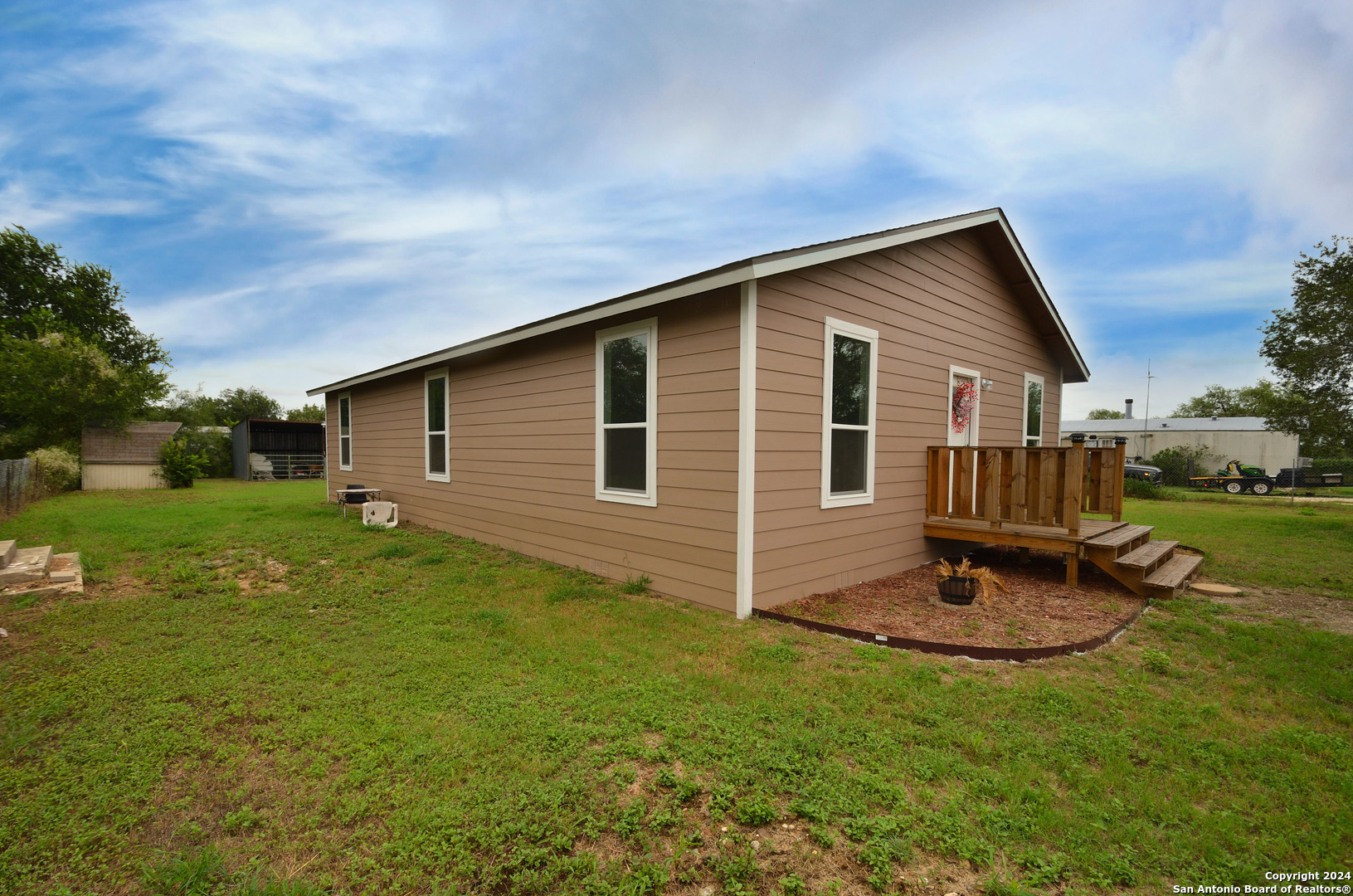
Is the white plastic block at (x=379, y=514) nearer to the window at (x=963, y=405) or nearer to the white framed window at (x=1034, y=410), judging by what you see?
the window at (x=963, y=405)

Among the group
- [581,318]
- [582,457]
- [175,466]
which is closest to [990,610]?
[582,457]

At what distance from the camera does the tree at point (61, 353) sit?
60.2 feet

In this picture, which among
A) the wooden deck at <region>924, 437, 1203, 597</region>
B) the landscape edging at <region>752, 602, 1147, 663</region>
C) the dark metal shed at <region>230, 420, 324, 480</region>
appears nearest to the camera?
the landscape edging at <region>752, 602, 1147, 663</region>

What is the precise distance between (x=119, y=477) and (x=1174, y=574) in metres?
27.7

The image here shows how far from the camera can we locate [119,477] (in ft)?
62.2

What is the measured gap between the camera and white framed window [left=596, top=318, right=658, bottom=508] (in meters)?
5.61

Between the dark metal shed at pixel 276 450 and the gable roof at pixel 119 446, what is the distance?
2941 millimetres

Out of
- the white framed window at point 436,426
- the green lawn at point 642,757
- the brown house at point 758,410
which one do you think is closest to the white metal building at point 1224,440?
the brown house at point 758,410

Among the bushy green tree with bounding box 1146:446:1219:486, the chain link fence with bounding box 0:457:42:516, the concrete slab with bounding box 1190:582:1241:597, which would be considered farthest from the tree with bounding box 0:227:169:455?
the bushy green tree with bounding box 1146:446:1219:486

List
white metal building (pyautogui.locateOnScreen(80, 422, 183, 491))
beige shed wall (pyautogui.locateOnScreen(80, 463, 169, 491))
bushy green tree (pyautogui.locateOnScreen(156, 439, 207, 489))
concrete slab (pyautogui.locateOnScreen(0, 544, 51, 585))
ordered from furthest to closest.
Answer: bushy green tree (pyautogui.locateOnScreen(156, 439, 207, 489))
white metal building (pyautogui.locateOnScreen(80, 422, 183, 491))
beige shed wall (pyautogui.locateOnScreen(80, 463, 169, 491))
concrete slab (pyautogui.locateOnScreen(0, 544, 51, 585))

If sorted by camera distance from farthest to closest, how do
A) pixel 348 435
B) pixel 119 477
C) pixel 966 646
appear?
pixel 119 477
pixel 348 435
pixel 966 646

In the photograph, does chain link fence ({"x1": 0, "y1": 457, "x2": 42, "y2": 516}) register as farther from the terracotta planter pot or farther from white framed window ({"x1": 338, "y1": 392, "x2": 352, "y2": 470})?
the terracotta planter pot

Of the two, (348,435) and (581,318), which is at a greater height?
(581,318)

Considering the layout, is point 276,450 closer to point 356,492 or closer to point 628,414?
point 356,492
